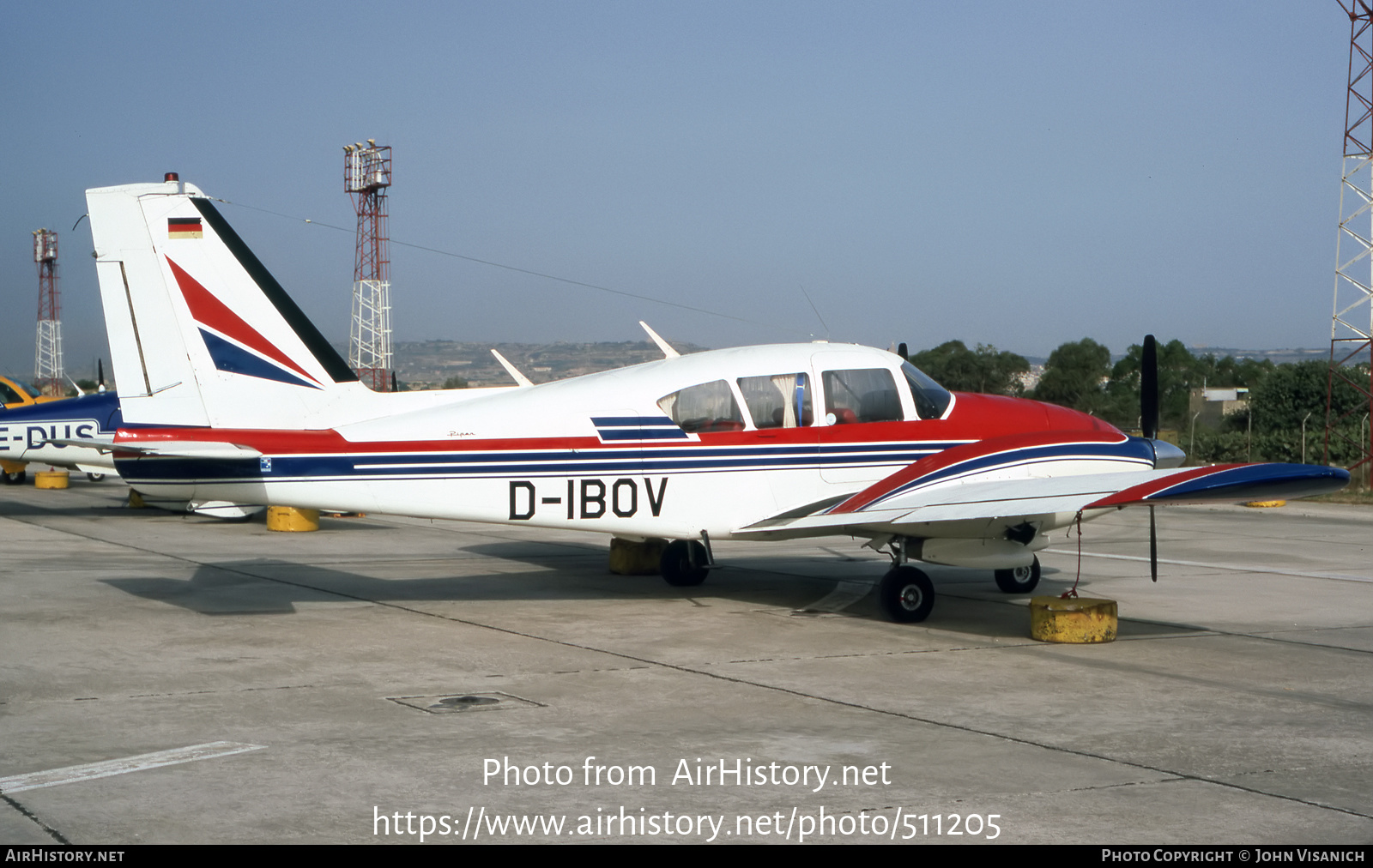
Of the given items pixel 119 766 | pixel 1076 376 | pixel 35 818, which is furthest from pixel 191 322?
pixel 1076 376

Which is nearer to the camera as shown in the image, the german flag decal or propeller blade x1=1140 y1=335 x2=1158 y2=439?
the german flag decal

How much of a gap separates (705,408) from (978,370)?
161 feet

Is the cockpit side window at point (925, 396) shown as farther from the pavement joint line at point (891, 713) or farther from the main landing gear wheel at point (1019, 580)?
the pavement joint line at point (891, 713)

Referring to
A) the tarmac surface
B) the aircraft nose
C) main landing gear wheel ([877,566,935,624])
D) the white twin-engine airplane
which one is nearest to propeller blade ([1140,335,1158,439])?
the aircraft nose

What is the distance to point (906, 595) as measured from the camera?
1139 cm

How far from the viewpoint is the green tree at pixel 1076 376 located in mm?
60594

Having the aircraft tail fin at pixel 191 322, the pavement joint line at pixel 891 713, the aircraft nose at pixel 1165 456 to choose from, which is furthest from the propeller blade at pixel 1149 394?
the aircraft tail fin at pixel 191 322

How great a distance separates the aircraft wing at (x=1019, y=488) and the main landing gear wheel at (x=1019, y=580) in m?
1.84

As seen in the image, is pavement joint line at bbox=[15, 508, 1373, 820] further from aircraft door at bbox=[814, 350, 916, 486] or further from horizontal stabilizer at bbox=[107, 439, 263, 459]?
aircraft door at bbox=[814, 350, 916, 486]

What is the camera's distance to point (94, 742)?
Result: 22.2 feet

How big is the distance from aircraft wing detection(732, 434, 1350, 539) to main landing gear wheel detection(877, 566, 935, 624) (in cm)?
45

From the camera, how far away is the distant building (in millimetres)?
51312
